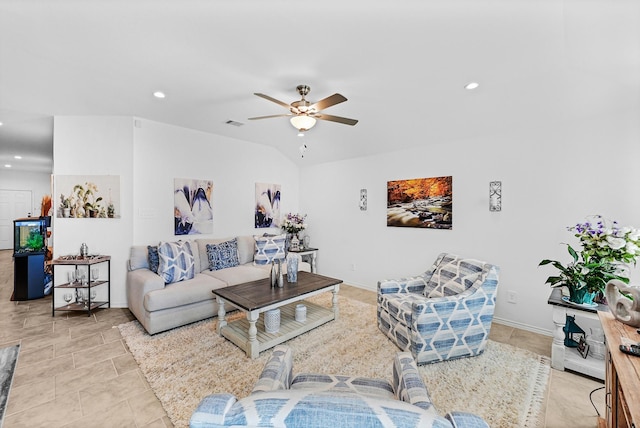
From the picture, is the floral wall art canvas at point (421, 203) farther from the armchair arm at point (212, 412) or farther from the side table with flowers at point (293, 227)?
the armchair arm at point (212, 412)

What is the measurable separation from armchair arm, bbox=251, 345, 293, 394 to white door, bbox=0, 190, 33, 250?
35.6 ft

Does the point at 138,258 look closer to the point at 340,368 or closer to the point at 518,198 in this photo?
the point at 340,368

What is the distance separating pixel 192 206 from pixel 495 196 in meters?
4.27

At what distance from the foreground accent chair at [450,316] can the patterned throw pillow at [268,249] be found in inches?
86.4

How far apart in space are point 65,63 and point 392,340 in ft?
13.3

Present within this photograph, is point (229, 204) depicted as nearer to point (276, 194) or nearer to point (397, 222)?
point (276, 194)

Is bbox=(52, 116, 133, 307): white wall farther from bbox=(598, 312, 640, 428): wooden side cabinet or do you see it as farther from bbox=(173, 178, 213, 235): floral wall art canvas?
bbox=(598, 312, 640, 428): wooden side cabinet

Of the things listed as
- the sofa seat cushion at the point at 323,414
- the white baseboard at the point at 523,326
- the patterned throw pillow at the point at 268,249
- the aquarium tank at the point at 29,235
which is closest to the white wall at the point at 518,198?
the white baseboard at the point at 523,326

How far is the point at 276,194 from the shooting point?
557cm

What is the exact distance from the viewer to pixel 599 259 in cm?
235

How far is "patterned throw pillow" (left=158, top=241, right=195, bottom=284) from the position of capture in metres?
3.47

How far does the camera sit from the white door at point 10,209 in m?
8.07

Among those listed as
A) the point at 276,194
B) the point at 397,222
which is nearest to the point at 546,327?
the point at 397,222

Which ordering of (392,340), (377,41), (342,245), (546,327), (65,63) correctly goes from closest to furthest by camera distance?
(377,41) → (65,63) → (392,340) → (546,327) → (342,245)
